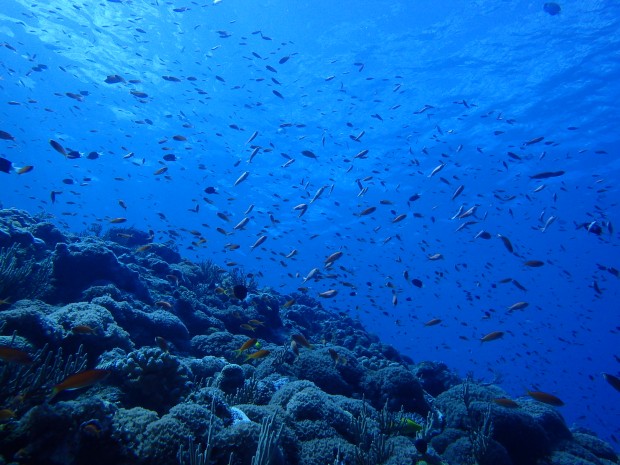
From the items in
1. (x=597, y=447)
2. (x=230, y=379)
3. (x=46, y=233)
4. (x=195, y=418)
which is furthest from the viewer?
(x=46, y=233)

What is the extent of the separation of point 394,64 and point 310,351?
77.0 ft

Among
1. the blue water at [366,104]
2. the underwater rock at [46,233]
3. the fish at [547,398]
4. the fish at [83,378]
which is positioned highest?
the blue water at [366,104]

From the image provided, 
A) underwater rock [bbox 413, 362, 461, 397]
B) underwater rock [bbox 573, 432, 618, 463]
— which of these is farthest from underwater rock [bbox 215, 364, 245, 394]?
underwater rock [bbox 413, 362, 461, 397]

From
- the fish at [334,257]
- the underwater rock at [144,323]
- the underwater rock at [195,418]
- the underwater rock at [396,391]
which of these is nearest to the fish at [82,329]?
the underwater rock at [144,323]

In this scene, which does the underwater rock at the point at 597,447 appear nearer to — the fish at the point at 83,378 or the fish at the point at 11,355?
the fish at the point at 83,378

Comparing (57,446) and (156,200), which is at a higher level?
(156,200)

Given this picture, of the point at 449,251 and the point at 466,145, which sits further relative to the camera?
the point at 449,251

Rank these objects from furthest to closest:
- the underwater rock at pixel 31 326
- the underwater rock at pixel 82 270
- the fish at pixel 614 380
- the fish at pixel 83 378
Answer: the underwater rock at pixel 82 270 → the fish at pixel 614 380 → the underwater rock at pixel 31 326 → the fish at pixel 83 378

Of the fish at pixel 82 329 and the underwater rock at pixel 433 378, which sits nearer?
the fish at pixel 82 329

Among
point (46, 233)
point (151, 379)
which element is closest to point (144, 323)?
point (151, 379)

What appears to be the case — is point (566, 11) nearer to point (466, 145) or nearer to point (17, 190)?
point (466, 145)

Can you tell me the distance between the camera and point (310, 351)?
32.8 feet

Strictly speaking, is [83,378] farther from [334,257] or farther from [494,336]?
[494,336]

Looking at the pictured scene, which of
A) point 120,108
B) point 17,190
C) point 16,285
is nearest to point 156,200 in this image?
point 120,108
